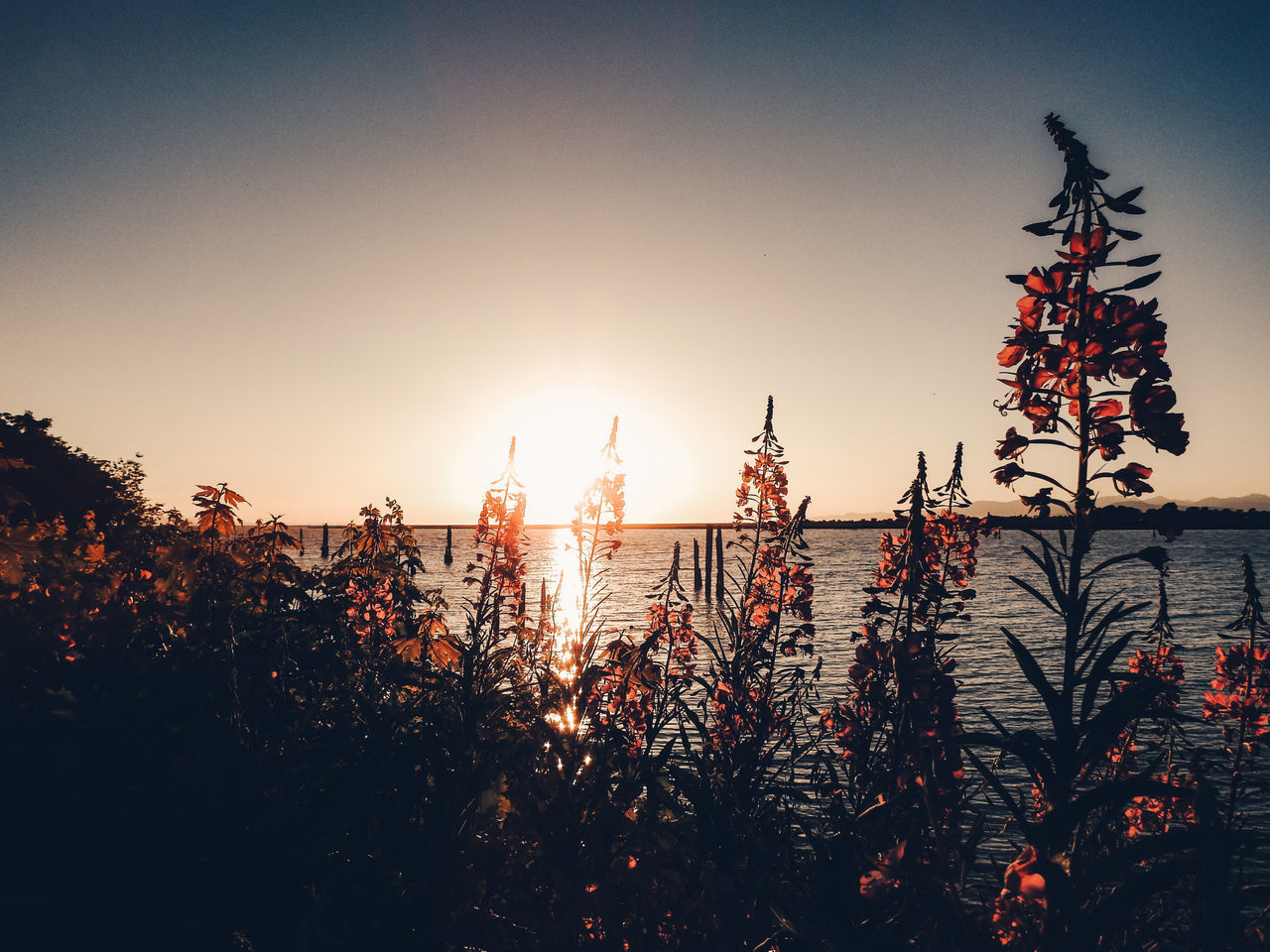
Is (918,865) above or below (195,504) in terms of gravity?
below

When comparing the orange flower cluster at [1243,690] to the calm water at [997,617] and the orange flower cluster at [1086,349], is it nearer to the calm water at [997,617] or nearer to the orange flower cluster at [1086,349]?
the calm water at [997,617]

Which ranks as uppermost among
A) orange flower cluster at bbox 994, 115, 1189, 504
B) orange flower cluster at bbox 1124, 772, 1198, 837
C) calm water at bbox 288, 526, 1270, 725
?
orange flower cluster at bbox 994, 115, 1189, 504

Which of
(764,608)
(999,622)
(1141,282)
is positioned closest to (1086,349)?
(1141,282)

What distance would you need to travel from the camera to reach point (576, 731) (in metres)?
3.18

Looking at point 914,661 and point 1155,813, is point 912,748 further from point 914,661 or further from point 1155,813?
point 1155,813

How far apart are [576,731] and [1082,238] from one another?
271cm

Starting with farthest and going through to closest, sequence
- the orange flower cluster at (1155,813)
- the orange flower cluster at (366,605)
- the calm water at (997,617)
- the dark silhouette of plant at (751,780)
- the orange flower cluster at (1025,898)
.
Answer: the calm water at (997,617) → the orange flower cluster at (1155,813) → the orange flower cluster at (366,605) → the dark silhouette of plant at (751,780) → the orange flower cluster at (1025,898)

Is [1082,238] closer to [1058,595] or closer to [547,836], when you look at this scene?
[1058,595]

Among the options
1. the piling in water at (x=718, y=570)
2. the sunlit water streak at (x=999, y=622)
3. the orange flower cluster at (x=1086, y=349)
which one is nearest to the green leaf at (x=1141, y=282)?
the orange flower cluster at (x=1086, y=349)

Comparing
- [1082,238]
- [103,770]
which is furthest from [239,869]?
[1082,238]

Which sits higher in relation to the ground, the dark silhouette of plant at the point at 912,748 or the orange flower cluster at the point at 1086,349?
the orange flower cluster at the point at 1086,349

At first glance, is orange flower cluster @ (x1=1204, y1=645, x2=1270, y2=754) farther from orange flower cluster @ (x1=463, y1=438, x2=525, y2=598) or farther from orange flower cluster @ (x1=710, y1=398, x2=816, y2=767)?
orange flower cluster @ (x1=463, y1=438, x2=525, y2=598)

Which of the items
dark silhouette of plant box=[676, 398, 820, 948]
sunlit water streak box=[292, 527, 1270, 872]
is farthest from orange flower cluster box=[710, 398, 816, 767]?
sunlit water streak box=[292, 527, 1270, 872]

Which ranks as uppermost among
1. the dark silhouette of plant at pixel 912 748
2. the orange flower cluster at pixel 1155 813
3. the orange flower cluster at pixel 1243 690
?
the dark silhouette of plant at pixel 912 748
